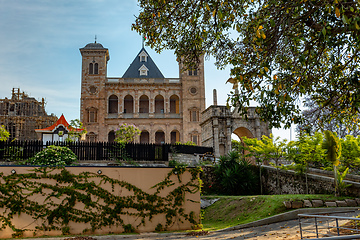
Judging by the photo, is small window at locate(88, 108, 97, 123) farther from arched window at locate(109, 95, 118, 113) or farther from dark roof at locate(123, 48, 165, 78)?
dark roof at locate(123, 48, 165, 78)

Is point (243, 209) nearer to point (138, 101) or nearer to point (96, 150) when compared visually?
point (96, 150)

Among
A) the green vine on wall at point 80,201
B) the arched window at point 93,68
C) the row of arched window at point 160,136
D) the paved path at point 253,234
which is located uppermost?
the arched window at point 93,68

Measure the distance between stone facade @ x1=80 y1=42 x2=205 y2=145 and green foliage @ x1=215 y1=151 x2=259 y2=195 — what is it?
91.9 feet

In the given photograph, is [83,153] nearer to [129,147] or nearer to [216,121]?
[129,147]

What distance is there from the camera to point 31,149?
61.7ft

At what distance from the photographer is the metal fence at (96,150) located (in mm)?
18469

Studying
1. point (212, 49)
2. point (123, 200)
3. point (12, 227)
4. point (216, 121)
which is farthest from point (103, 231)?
point (216, 121)

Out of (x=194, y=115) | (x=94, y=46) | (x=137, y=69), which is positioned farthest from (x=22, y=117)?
(x=194, y=115)

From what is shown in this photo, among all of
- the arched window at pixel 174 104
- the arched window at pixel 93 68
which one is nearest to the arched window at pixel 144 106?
the arched window at pixel 174 104

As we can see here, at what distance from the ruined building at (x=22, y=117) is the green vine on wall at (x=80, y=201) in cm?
3855

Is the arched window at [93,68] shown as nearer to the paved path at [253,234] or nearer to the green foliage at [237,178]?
the green foliage at [237,178]

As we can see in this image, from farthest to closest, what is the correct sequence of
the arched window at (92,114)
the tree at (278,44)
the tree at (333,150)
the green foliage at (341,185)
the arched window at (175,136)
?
the arched window at (175,136)
the arched window at (92,114)
the tree at (333,150)
the green foliage at (341,185)
the tree at (278,44)

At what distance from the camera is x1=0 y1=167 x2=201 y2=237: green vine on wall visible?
37.5ft

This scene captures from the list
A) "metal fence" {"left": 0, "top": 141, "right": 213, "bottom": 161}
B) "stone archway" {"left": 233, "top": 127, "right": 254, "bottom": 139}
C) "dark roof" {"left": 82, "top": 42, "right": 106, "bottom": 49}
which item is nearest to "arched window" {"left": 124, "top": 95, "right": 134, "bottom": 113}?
"dark roof" {"left": 82, "top": 42, "right": 106, "bottom": 49}
